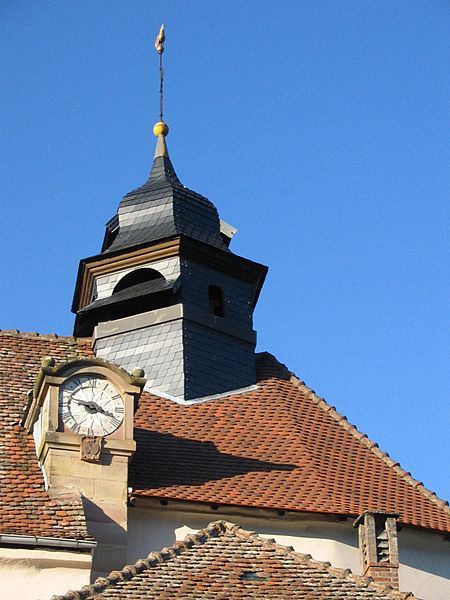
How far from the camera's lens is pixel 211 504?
96.6ft

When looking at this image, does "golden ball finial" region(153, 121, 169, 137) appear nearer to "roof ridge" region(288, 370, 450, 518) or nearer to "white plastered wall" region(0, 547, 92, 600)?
"roof ridge" region(288, 370, 450, 518)

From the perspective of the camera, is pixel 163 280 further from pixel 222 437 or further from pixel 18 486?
pixel 18 486

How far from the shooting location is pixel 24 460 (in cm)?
2981

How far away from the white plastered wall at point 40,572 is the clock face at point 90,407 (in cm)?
302

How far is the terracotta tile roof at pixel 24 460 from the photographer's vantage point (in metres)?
27.4

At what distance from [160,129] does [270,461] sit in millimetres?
11491

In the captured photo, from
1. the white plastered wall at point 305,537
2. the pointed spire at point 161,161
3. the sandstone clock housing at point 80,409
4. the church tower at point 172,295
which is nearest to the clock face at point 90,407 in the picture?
the sandstone clock housing at point 80,409

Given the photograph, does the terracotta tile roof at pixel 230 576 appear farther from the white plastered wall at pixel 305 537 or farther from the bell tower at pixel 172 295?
the bell tower at pixel 172 295

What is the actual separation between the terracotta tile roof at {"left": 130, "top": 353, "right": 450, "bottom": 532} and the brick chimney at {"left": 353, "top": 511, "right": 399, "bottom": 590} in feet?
3.30

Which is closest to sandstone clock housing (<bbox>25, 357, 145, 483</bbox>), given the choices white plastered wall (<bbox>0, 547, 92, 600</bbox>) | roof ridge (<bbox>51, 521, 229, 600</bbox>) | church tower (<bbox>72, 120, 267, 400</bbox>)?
white plastered wall (<bbox>0, 547, 92, 600</bbox>)

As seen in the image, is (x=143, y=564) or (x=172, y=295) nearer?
(x=143, y=564)

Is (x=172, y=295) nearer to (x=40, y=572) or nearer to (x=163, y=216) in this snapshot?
(x=163, y=216)

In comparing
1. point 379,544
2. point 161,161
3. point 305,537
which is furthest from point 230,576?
point 161,161

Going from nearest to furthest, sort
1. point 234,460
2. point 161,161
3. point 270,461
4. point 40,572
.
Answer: point 40,572, point 234,460, point 270,461, point 161,161
